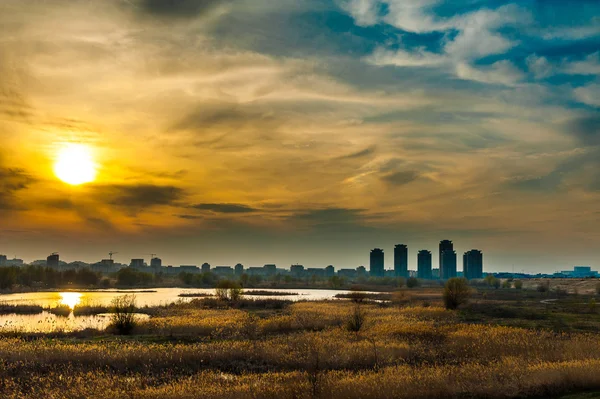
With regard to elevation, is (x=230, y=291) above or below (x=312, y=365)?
below

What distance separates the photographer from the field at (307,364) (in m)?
19.4

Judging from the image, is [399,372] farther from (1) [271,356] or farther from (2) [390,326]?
(2) [390,326]

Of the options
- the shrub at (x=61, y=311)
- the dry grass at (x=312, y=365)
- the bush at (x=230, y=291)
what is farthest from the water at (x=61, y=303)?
the dry grass at (x=312, y=365)

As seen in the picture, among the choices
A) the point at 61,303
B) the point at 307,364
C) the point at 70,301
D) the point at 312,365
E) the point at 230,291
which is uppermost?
the point at 312,365

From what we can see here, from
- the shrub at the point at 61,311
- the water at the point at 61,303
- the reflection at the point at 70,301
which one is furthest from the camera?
the reflection at the point at 70,301

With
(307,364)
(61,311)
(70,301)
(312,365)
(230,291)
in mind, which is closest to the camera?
(312,365)

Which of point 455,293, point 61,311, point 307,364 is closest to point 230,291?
Answer: point 61,311

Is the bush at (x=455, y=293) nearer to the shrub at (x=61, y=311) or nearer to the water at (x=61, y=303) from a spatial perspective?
the water at (x=61, y=303)

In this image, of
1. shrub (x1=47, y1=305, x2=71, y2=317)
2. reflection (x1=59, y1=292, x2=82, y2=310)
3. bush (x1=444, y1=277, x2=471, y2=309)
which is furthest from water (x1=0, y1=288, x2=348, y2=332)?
bush (x1=444, y1=277, x2=471, y2=309)

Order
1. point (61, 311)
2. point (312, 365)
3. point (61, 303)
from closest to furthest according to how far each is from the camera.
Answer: point (312, 365), point (61, 311), point (61, 303)

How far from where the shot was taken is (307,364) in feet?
88.5

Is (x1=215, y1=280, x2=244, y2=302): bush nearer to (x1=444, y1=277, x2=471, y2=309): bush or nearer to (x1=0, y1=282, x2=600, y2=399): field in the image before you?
(x1=444, y1=277, x2=471, y2=309): bush

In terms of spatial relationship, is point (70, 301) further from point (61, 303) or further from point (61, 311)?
point (61, 311)

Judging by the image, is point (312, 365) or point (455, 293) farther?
point (455, 293)
